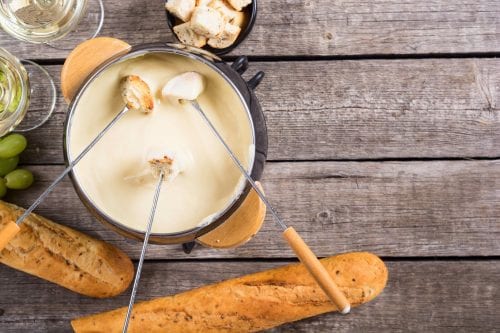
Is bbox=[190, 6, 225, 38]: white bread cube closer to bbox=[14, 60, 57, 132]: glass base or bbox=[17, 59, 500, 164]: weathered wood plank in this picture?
bbox=[17, 59, 500, 164]: weathered wood plank

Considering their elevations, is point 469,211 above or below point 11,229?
below

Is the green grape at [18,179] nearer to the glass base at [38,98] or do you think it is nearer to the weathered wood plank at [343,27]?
the glass base at [38,98]

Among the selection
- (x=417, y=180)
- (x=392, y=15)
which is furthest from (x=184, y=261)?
(x=392, y=15)

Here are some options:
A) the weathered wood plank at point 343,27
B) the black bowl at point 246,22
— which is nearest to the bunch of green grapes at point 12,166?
the weathered wood plank at point 343,27

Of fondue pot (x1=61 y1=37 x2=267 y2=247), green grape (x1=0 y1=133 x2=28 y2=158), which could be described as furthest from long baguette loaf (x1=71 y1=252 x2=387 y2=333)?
green grape (x1=0 y1=133 x2=28 y2=158)

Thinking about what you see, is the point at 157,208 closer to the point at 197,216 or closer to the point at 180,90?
the point at 197,216

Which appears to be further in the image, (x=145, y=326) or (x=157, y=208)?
(x=145, y=326)
